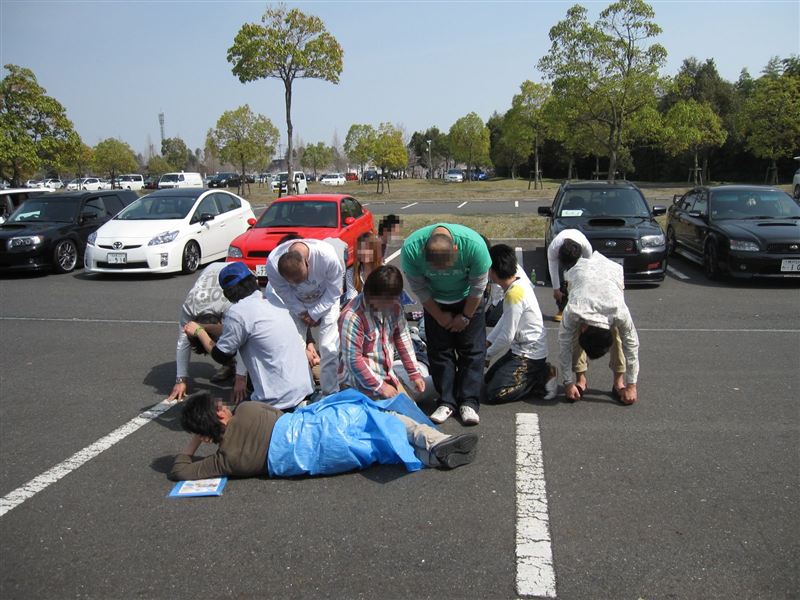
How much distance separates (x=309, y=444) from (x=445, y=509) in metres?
0.94

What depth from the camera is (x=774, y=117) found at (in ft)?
125

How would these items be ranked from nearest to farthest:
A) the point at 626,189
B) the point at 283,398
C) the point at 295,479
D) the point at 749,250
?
the point at 295,479
the point at 283,398
the point at 749,250
the point at 626,189

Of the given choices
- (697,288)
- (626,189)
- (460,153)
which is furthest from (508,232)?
(460,153)

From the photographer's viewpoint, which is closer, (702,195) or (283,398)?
(283,398)

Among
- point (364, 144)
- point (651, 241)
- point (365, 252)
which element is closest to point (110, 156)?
point (364, 144)

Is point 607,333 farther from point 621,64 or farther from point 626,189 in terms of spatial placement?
point 621,64

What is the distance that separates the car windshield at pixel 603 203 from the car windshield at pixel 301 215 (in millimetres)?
4070

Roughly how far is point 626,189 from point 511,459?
341 inches

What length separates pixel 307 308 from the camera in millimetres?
5336

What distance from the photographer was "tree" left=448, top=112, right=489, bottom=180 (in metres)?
56.6

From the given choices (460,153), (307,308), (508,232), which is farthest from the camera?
(460,153)

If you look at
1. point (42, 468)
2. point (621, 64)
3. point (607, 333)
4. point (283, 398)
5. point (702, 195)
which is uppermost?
point (621, 64)

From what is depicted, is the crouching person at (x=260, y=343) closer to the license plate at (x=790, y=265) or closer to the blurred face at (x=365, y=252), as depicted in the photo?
the blurred face at (x=365, y=252)

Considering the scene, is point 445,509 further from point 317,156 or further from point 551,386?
point 317,156
